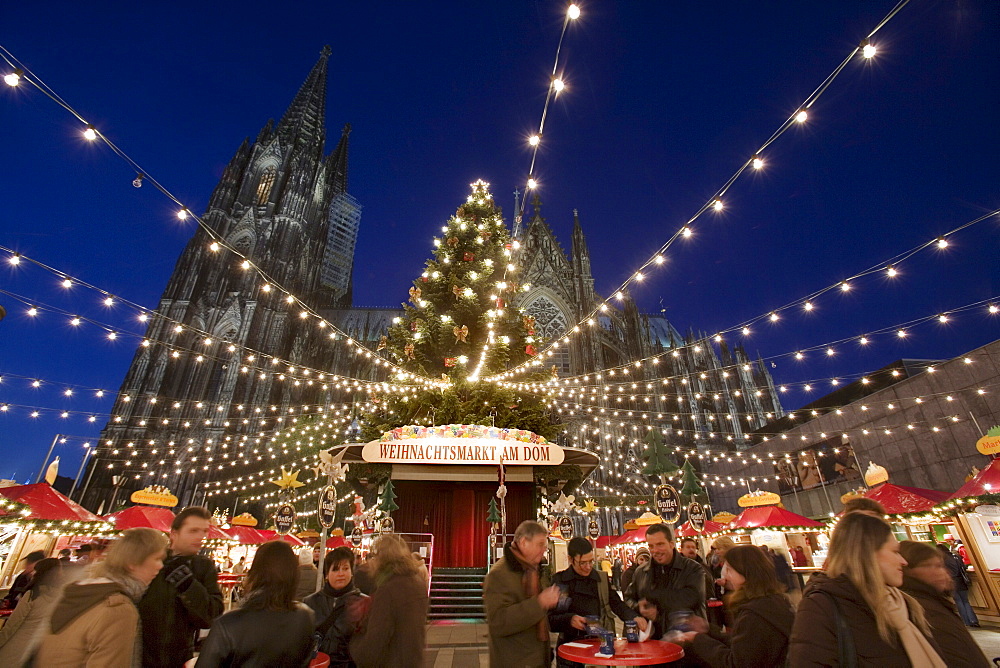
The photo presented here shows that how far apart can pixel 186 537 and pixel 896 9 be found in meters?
5.84

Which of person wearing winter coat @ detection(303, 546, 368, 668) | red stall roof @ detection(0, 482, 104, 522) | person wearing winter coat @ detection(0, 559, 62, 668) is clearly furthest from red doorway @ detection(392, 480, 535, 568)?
person wearing winter coat @ detection(303, 546, 368, 668)

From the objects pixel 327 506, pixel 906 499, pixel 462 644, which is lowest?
pixel 462 644

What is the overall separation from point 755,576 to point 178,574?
2.82 meters

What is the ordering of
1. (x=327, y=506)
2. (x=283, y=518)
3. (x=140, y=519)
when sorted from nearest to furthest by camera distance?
(x=327, y=506) → (x=283, y=518) → (x=140, y=519)

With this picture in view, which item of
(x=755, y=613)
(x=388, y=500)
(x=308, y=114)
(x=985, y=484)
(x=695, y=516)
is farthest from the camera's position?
(x=308, y=114)

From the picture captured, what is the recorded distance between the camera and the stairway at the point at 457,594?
24.2 feet

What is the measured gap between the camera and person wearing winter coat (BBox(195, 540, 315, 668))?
1.71m

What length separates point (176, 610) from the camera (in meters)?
2.14

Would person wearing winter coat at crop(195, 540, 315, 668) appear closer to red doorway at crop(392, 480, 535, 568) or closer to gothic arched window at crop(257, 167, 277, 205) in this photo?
red doorway at crop(392, 480, 535, 568)

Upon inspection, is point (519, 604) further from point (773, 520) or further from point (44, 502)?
point (773, 520)

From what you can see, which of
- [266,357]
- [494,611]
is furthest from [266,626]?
[266,357]

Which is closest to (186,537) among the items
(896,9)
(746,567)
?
(746,567)

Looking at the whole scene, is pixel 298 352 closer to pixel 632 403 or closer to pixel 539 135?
pixel 632 403

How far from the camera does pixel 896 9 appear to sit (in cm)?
313
